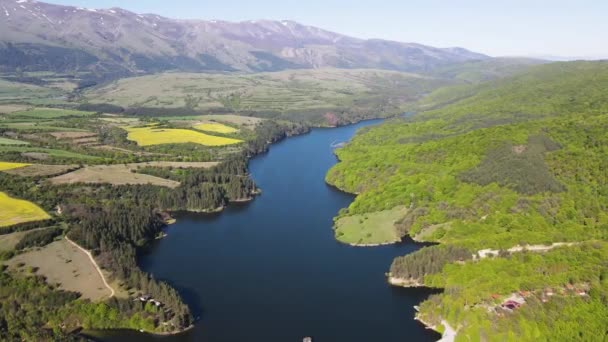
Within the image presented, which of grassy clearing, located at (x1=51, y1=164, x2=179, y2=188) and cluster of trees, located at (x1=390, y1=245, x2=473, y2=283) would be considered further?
grassy clearing, located at (x1=51, y1=164, x2=179, y2=188)

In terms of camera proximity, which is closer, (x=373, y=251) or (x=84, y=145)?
(x=373, y=251)

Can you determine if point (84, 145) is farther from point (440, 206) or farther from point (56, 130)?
point (440, 206)

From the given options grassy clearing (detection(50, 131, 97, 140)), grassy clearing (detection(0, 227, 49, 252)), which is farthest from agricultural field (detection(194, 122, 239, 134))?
grassy clearing (detection(0, 227, 49, 252))

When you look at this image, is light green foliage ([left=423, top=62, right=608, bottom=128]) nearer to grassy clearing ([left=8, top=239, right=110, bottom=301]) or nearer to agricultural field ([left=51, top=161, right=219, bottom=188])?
agricultural field ([left=51, top=161, right=219, bottom=188])

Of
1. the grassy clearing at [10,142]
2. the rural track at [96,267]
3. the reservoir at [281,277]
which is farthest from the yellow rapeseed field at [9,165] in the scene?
the rural track at [96,267]

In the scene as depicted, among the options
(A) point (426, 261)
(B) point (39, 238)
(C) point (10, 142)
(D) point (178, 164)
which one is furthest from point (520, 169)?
(C) point (10, 142)

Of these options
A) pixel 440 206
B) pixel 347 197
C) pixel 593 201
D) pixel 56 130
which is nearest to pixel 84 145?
pixel 56 130

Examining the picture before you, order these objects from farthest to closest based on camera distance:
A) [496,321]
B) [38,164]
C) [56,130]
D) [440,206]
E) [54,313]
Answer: [56,130]
[38,164]
[440,206]
[54,313]
[496,321]
